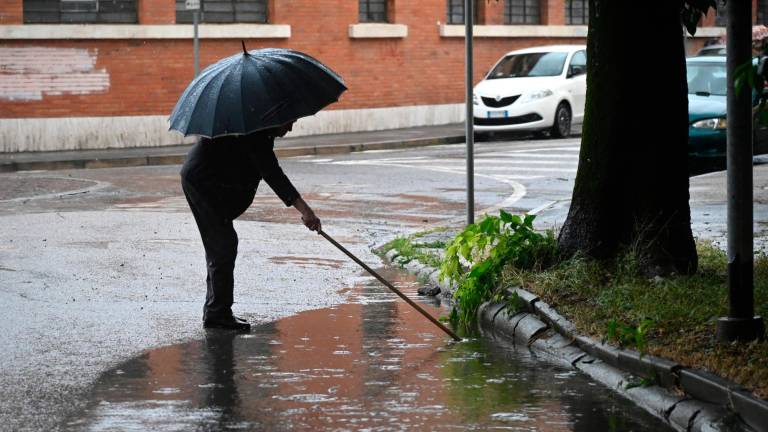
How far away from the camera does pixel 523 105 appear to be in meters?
25.5

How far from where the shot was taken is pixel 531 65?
26984mm

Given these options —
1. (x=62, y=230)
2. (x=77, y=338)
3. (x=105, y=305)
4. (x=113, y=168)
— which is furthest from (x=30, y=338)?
(x=113, y=168)

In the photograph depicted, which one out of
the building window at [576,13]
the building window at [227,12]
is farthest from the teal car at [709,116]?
the building window at [576,13]

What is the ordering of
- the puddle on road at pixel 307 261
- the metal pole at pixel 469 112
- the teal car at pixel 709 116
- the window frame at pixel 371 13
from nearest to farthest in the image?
the metal pole at pixel 469 112, the puddle on road at pixel 307 261, the teal car at pixel 709 116, the window frame at pixel 371 13

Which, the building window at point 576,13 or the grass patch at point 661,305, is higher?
the building window at point 576,13

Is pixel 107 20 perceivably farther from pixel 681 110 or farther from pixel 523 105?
pixel 681 110

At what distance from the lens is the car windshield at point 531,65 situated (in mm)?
26672

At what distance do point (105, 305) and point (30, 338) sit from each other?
1197mm

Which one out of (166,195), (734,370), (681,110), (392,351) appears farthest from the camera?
(166,195)

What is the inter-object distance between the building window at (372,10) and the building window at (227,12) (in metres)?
2.60

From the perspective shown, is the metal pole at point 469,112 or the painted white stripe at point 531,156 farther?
the painted white stripe at point 531,156

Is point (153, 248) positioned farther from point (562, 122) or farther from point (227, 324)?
point (562, 122)

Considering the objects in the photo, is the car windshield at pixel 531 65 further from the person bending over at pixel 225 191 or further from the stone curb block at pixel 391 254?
the person bending over at pixel 225 191

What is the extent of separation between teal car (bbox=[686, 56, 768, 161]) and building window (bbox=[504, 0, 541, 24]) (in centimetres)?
1184
